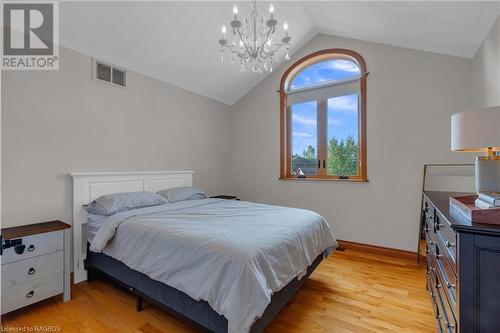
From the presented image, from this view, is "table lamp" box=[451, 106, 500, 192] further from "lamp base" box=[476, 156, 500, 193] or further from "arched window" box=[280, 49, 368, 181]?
"arched window" box=[280, 49, 368, 181]

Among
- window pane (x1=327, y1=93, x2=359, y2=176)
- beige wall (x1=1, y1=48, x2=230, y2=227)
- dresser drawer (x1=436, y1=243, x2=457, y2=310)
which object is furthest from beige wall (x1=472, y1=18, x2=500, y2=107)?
beige wall (x1=1, y1=48, x2=230, y2=227)

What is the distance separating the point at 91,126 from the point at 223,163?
2269mm

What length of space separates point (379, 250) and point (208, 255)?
270 centimetres

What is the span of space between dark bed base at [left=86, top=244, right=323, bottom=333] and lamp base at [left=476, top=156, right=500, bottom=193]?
134cm

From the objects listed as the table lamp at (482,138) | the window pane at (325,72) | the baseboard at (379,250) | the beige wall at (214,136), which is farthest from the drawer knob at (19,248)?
the window pane at (325,72)

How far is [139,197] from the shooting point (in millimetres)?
2566

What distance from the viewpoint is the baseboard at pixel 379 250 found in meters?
3.00

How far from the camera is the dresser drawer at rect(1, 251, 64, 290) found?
1.76 m

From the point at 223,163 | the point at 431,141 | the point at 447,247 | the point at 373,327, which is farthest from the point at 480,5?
the point at 223,163

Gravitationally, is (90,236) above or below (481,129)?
below

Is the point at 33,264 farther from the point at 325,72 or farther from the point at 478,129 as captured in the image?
the point at 325,72

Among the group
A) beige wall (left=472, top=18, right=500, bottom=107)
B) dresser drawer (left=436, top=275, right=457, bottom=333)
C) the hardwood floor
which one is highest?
beige wall (left=472, top=18, right=500, bottom=107)

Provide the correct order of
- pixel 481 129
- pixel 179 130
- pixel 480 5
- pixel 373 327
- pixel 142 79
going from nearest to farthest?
pixel 481 129
pixel 373 327
pixel 480 5
pixel 142 79
pixel 179 130

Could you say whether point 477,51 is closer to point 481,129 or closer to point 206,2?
point 481,129
